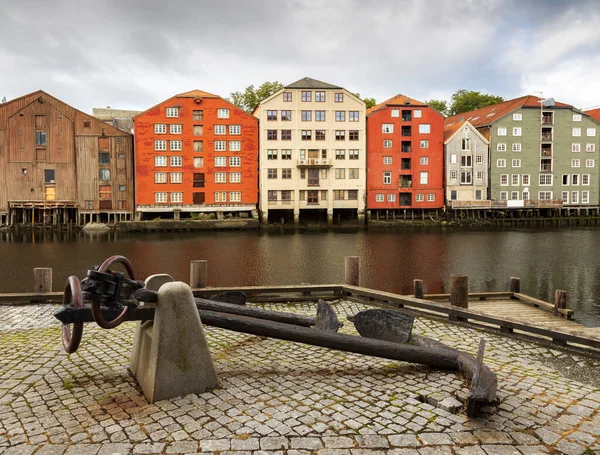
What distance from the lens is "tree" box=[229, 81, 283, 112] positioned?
75500 mm

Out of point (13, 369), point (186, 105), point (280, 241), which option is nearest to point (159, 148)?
point (186, 105)

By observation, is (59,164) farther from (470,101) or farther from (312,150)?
(470,101)

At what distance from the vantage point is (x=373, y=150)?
6600 cm

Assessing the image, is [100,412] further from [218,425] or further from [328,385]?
[328,385]

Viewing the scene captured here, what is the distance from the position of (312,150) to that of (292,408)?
60.9 meters

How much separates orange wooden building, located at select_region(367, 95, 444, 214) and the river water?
17259 millimetres

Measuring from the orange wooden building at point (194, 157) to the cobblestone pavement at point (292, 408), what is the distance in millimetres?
54635

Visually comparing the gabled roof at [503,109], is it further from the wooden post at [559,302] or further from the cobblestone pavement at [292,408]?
the cobblestone pavement at [292,408]

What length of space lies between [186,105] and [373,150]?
26487 mm

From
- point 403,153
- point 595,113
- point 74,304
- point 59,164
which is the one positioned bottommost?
point 74,304

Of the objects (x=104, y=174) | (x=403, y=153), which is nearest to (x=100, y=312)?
(x=104, y=174)

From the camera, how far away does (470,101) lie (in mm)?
90312

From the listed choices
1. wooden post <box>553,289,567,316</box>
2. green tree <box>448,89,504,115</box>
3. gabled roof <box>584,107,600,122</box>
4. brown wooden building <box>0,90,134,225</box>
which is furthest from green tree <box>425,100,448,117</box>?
wooden post <box>553,289,567,316</box>

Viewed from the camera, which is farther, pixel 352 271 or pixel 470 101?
pixel 470 101
